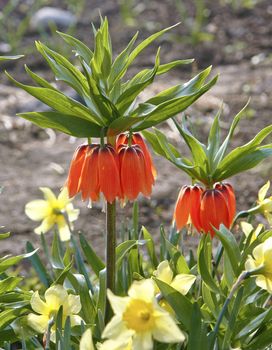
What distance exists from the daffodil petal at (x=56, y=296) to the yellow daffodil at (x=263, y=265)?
15.8 inches

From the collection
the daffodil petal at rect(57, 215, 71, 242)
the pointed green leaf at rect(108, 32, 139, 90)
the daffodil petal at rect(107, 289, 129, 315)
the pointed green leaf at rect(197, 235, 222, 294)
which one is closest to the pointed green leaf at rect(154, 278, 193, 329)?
the pointed green leaf at rect(197, 235, 222, 294)

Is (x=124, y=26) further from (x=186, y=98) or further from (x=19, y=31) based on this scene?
(x=186, y=98)

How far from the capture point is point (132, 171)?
1.98 m

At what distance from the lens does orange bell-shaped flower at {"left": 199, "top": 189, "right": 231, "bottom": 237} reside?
83.9 inches

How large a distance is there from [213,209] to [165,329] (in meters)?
0.60

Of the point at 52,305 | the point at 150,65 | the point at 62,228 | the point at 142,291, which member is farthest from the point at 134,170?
the point at 150,65

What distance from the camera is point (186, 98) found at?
1952mm

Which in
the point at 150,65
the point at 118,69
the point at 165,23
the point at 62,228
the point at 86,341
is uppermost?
the point at 165,23

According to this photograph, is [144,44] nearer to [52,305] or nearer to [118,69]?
[118,69]

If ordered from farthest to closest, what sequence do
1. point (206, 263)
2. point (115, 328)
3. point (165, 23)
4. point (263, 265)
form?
point (165, 23) → point (206, 263) → point (263, 265) → point (115, 328)

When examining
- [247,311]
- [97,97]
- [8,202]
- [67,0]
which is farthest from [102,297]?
[67,0]

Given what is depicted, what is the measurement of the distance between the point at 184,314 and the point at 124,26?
508 centimetres

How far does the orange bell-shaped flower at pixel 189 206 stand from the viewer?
7.13 feet

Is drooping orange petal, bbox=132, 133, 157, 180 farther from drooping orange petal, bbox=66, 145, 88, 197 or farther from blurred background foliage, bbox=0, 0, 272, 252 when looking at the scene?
blurred background foliage, bbox=0, 0, 272, 252
